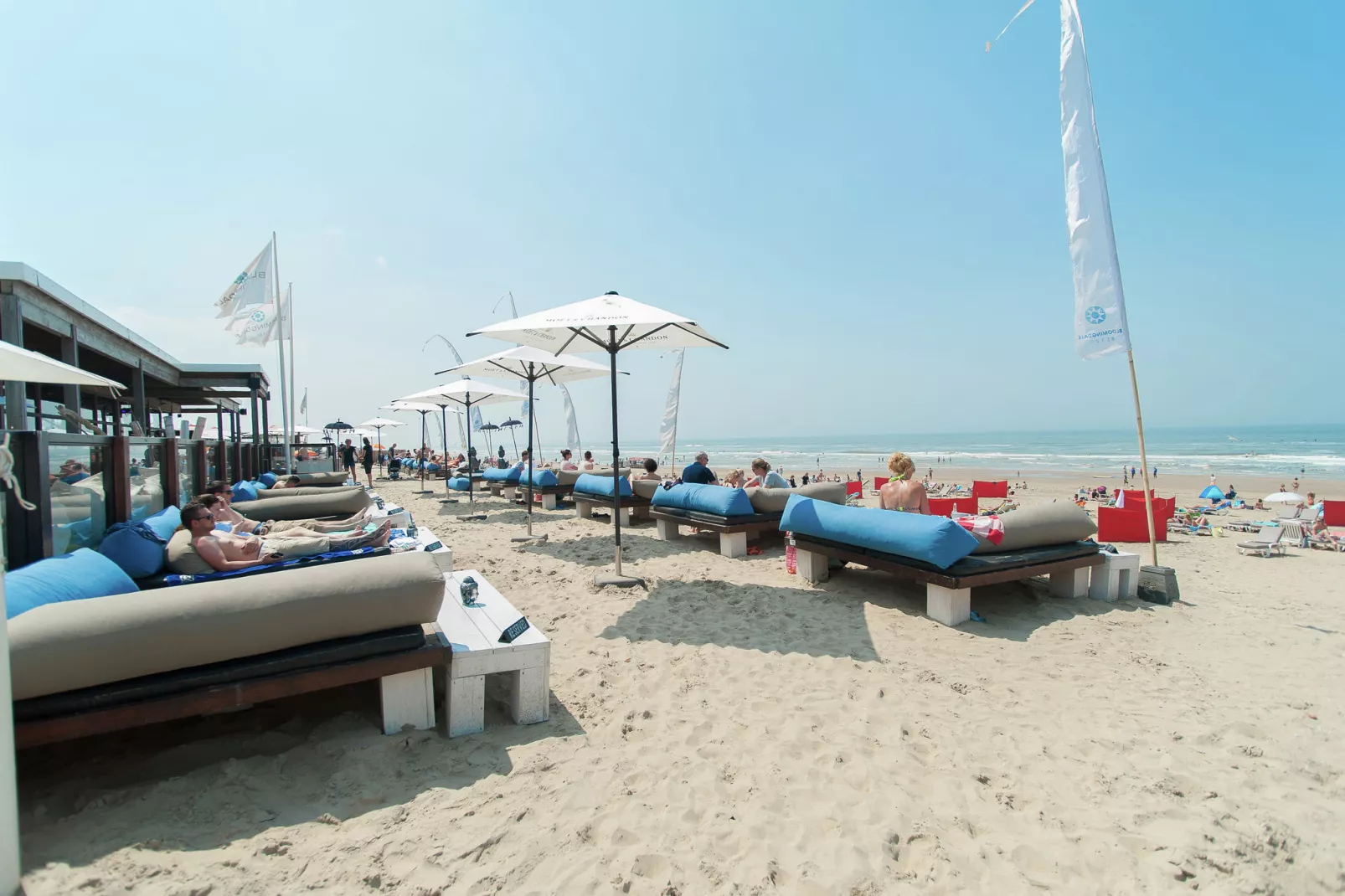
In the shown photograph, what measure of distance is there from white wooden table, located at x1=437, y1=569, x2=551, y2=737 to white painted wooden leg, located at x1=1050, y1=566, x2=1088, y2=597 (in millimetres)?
4418

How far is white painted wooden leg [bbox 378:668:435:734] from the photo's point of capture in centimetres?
266

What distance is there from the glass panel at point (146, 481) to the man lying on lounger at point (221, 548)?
0.78 metres

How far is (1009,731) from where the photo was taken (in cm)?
288

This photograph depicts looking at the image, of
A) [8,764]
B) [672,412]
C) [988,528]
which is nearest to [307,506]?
[8,764]

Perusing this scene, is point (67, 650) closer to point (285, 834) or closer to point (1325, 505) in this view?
point (285, 834)

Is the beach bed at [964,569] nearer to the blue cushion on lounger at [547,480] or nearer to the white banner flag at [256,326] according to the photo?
the blue cushion on lounger at [547,480]

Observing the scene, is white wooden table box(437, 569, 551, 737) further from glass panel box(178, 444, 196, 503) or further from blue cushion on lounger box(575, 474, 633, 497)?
blue cushion on lounger box(575, 474, 633, 497)

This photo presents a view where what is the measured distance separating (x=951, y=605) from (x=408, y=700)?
3578mm

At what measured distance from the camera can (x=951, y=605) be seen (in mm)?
4395

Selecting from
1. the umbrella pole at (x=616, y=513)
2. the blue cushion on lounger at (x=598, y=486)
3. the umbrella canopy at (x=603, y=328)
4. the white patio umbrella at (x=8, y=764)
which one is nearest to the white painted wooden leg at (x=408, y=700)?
the white patio umbrella at (x=8, y=764)

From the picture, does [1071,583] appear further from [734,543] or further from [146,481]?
[146,481]

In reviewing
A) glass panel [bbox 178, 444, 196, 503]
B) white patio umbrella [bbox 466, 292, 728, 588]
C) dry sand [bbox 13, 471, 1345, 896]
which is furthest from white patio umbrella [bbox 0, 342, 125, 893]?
glass panel [bbox 178, 444, 196, 503]

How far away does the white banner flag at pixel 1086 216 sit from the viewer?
543 cm

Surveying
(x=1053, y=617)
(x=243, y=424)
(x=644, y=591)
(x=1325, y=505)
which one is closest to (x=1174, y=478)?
(x=1325, y=505)
